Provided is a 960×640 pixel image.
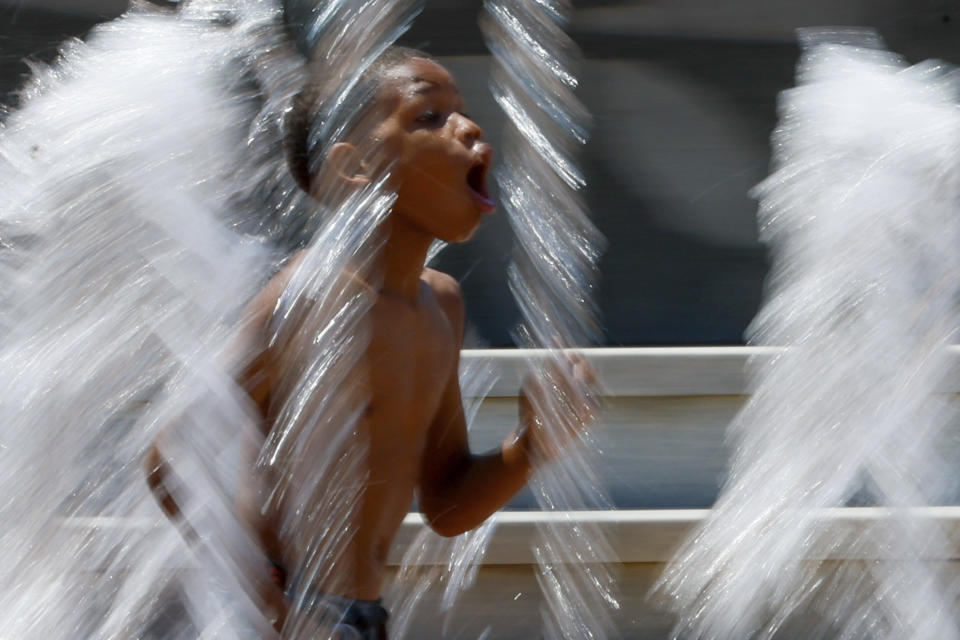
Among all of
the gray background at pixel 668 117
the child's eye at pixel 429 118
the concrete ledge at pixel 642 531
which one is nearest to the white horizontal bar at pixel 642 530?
the concrete ledge at pixel 642 531

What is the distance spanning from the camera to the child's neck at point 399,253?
2049 mm

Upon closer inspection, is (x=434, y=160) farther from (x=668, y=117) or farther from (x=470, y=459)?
(x=668, y=117)

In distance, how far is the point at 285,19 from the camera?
10.2 ft

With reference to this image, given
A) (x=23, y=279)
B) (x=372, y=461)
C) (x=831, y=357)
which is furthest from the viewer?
(x=831, y=357)

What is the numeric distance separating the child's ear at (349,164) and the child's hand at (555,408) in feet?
1.41

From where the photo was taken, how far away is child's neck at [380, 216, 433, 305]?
6.72 ft

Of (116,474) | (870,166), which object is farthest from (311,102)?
(870,166)

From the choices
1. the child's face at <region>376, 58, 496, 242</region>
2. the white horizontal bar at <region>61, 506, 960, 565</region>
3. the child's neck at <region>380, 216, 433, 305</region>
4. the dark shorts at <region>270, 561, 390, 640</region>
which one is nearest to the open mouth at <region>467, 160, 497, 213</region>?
the child's face at <region>376, 58, 496, 242</region>

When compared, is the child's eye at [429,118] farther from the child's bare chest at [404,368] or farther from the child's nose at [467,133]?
the child's bare chest at [404,368]

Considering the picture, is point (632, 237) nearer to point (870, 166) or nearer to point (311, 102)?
point (870, 166)

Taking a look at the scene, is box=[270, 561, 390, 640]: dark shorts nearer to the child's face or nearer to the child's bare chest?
the child's bare chest

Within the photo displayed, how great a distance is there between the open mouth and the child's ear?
17 centimetres

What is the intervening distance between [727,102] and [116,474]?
2302mm

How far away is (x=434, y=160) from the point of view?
6.60 feet
